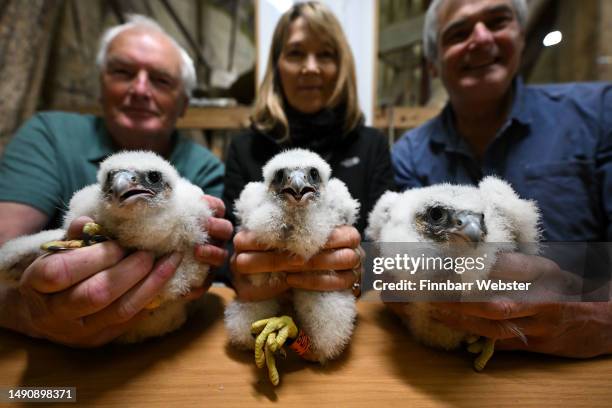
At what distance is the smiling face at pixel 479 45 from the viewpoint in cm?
149

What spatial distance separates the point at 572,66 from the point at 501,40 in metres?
0.63

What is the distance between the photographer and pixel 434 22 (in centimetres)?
171

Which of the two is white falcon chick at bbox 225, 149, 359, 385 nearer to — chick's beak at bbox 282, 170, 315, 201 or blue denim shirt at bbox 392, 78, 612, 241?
chick's beak at bbox 282, 170, 315, 201

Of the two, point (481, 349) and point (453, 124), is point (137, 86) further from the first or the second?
point (481, 349)

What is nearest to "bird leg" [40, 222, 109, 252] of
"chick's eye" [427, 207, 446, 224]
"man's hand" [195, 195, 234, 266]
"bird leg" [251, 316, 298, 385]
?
"man's hand" [195, 195, 234, 266]

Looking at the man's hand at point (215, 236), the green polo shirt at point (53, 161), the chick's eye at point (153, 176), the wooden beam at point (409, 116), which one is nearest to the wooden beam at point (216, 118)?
the green polo shirt at point (53, 161)

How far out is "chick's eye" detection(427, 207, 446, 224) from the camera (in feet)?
2.86

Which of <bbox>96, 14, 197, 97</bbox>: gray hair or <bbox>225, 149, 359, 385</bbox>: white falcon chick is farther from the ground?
<bbox>96, 14, 197, 97</bbox>: gray hair

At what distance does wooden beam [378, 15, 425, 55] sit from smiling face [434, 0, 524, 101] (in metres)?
0.80

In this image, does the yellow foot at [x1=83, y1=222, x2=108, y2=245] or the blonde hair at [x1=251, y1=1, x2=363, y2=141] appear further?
the blonde hair at [x1=251, y1=1, x2=363, y2=141]

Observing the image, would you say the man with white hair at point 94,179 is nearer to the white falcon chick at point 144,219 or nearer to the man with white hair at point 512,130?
the white falcon chick at point 144,219

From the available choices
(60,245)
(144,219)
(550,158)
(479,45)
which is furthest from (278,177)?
(550,158)

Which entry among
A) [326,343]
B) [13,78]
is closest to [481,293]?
[326,343]

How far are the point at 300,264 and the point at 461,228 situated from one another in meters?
0.44
